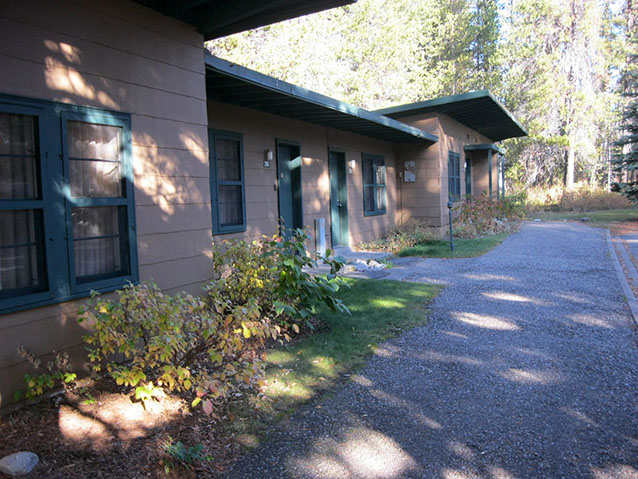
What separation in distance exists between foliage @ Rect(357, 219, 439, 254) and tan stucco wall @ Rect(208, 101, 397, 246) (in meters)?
0.29

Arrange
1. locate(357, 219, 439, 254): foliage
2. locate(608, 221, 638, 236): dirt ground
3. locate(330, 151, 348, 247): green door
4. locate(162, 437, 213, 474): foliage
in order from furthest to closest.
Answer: locate(608, 221, 638, 236): dirt ground, locate(357, 219, 439, 254): foliage, locate(330, 151, 348, 247): green door, locate(162, 437, 213, 474): foliage

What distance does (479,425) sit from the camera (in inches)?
126

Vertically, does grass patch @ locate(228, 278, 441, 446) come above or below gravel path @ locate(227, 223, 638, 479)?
above

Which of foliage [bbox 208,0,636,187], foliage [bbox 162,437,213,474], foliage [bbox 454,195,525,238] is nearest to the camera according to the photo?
foliage [bbox 162,437,213,474]

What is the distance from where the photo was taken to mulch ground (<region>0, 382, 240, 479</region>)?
106 inches

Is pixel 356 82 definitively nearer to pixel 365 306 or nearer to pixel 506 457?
pixel 365 306

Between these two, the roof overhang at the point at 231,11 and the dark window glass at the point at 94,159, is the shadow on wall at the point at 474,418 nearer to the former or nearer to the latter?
the dark window glass at the point at 94,159

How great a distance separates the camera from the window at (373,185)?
1196 cm

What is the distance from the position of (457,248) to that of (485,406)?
8129 millimetres

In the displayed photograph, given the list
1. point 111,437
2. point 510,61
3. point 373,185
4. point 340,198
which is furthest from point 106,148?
point 510,61

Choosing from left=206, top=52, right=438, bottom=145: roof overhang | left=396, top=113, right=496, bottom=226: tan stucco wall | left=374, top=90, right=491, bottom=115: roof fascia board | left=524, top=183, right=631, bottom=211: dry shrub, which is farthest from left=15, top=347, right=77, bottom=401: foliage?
left=524, top=183, right=631, bottom=211: dry shrub

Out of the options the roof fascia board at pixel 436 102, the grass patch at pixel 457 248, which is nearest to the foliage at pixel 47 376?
the grass patch at pixel 457 248

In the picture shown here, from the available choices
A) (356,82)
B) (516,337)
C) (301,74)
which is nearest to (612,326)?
(516,337)

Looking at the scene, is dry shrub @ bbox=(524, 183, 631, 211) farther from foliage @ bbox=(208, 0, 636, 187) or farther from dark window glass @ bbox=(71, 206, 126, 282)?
dark window glass @ bbox=(71, 206, 126, 282)
